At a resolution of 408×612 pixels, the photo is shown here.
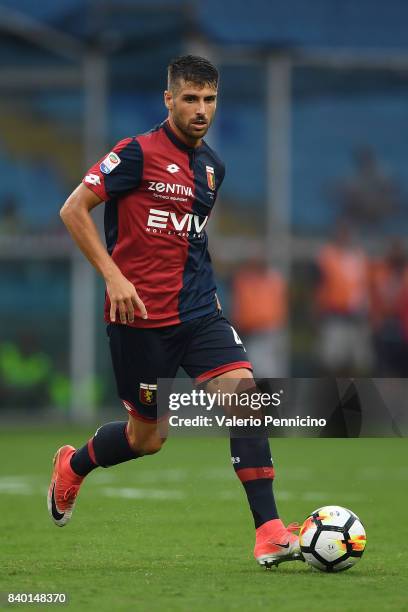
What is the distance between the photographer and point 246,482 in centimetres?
659

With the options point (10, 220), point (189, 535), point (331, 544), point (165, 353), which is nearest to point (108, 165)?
point (165, 353)

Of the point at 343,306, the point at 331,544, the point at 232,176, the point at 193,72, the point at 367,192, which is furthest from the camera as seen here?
the point at 367,192

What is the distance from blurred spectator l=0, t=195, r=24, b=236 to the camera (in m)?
18.4

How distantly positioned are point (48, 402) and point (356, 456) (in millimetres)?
5790

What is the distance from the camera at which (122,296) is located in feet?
20.6

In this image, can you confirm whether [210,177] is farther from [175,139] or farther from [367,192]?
[367,192]

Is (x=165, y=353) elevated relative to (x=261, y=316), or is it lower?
elevated

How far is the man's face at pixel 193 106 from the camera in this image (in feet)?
21.5

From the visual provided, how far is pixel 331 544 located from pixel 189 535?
5.57 feet

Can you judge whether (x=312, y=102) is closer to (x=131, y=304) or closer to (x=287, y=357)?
(x=287, y=357)

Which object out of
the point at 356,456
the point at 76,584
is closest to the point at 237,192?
the point at 356,456

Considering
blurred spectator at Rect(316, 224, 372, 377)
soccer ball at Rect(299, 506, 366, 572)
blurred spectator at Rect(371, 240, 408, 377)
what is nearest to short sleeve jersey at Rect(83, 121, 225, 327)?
soccer ball at Rect(299, 506, 366, 572)

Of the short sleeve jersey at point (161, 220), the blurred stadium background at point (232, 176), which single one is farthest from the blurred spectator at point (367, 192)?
the short sleeve jersey at point (161, 220)

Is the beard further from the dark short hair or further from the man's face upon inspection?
the dark short hair
